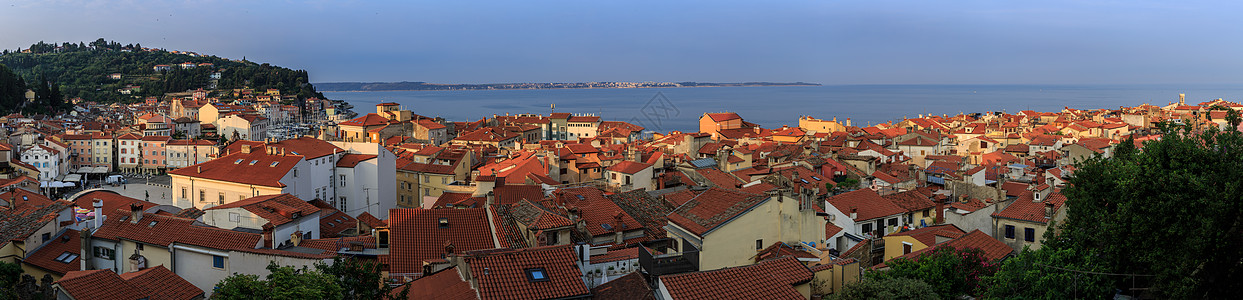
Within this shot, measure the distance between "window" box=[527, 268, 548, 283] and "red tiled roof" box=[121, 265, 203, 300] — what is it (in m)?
5.76

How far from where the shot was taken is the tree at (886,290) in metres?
9.85

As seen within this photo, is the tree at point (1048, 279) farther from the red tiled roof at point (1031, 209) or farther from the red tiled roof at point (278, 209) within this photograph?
the red tiled roof at point (278, 209)

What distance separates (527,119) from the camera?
265 ft

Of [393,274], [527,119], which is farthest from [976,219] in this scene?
[527,119]

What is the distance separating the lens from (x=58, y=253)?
16.8m

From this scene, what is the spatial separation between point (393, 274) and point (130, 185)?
48.3 meters

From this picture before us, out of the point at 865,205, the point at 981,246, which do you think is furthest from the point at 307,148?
the point at 981,246

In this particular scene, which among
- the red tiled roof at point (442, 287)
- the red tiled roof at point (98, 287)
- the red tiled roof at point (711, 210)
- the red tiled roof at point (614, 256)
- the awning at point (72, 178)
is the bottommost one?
the awning at point (72, 178)

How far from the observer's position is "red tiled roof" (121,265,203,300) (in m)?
12.1

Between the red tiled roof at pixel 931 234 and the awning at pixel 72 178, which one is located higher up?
the red tiled roof at pixel 931 234

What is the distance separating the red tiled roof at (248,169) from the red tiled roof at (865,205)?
53.0 ft

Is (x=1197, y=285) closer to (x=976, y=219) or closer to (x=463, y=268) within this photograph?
(x=976, y=219)

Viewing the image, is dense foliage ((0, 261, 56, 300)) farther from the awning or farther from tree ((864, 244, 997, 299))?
the awning

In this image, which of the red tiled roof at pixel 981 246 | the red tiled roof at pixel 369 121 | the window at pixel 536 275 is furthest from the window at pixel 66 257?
the red tiled roof at pixel 369 121
